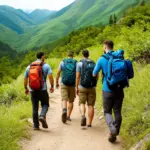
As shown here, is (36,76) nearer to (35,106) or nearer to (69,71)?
(35,106)

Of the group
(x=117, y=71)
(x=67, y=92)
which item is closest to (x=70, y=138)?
(x=67, y=92)

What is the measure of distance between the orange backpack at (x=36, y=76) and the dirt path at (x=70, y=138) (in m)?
1.24

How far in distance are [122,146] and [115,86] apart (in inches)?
54.6

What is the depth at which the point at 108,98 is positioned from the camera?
744 centimetres

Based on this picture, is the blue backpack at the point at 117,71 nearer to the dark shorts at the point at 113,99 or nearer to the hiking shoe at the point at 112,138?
the dark shorts at the point at 113,99

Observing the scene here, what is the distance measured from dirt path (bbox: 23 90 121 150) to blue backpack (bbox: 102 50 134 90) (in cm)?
148

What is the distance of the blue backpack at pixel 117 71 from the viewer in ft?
23.1

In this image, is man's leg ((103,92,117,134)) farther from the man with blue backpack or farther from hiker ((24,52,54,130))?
hiker ((24,52,54,130))

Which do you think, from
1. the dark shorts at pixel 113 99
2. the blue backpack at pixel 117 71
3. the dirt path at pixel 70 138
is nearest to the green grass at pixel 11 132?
the dirt path at pixel 70 138

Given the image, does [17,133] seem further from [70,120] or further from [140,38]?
[140,38]

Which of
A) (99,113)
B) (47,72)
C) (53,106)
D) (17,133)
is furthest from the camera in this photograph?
(53,106)

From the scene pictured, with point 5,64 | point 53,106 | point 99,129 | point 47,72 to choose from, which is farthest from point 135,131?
point 5,64

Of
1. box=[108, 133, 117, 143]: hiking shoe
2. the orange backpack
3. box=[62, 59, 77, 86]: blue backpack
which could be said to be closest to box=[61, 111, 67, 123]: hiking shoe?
box=[62, 59, 77, 86]: blue backpack

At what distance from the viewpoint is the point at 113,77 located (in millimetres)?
7086
